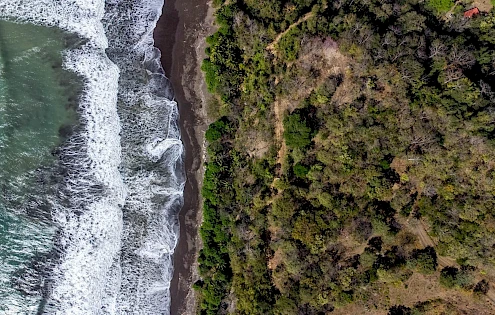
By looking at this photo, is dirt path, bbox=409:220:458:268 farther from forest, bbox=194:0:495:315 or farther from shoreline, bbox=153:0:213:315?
shoreline, bbox=153:0:213:315

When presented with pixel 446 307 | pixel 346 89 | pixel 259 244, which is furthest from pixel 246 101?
pixel 446 307

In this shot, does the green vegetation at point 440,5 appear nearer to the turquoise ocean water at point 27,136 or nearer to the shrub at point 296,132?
the shrub at point 296,132

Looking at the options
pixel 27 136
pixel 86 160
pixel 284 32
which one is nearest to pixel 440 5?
pixel 284 32

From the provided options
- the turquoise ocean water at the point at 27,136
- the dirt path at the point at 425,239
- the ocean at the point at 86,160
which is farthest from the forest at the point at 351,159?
the turquoise ocean water at the point at 27,136

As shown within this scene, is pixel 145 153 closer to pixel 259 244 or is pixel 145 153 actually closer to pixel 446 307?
pixel 259 244

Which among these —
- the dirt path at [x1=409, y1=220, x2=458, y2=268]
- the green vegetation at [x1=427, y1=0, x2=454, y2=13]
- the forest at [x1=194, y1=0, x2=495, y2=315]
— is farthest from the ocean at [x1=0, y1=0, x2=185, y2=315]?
the green vegetation at [x1=427, y1=0, x2=454, y2=13]

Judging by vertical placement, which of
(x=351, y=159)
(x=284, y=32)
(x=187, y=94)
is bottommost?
(x=351, y=159)

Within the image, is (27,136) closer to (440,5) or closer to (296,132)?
(296,132)
